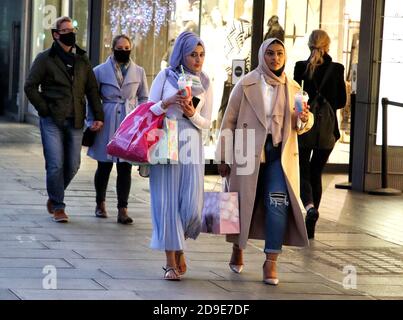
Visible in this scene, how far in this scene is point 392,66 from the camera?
1550 centimetres

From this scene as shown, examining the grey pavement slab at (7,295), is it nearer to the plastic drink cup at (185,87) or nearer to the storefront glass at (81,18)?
the plastic drink cup at (185,87)

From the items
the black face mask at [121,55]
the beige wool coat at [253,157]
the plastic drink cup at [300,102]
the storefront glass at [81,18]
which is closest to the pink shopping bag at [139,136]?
the beige wool coat at [253,157]

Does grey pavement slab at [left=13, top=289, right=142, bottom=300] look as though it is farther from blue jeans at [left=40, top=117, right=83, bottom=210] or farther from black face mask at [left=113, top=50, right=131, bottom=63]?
black face mask at [left=113, top=50, right=131, bottom=63]

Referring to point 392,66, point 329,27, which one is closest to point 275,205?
point 392,66

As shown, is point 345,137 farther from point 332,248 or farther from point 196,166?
point 196,166

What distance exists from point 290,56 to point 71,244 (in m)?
8.52

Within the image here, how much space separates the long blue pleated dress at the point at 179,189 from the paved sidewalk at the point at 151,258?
355mm

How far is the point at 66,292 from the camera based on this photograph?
7.69 metres

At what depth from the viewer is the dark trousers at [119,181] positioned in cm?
1135

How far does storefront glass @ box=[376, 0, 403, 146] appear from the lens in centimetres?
1541

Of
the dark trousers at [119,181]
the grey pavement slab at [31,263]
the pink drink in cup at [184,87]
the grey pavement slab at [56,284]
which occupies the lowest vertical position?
the grey pavement slab at [31,263]

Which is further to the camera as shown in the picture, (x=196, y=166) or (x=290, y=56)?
(x=290, y=56)

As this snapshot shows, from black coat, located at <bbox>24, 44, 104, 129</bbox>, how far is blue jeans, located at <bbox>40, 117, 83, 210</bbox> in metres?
0.09
